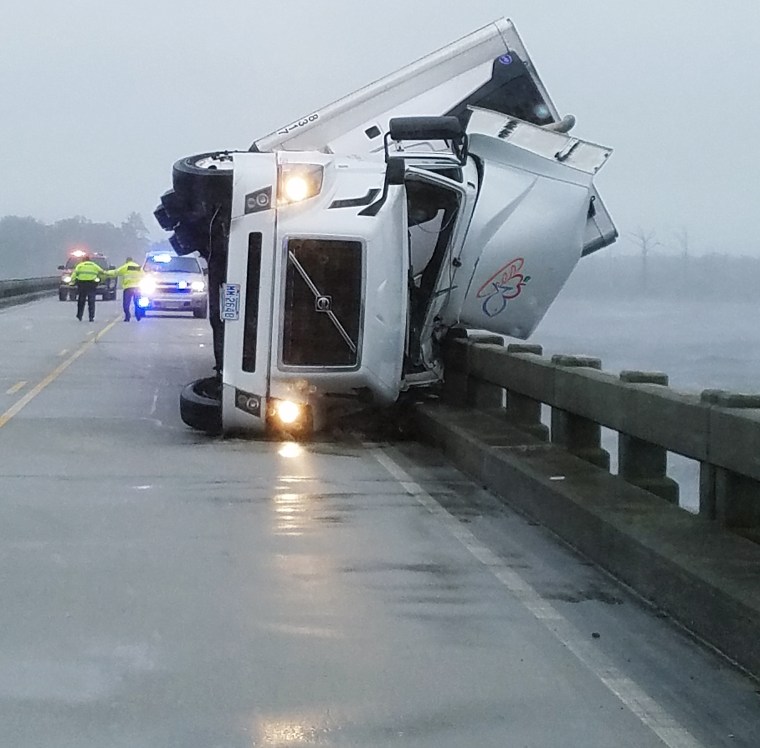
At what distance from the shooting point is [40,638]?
650cm

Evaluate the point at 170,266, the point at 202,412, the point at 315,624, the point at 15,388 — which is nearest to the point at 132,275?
the point at 170,266

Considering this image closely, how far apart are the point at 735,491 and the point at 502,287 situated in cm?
708

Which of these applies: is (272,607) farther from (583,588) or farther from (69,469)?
(69,469)

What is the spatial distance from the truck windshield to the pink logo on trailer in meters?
27.0

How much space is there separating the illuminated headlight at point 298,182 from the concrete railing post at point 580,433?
3.12 metres

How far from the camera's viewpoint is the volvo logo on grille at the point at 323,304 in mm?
12953

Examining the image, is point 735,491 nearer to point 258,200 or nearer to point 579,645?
point 579,645

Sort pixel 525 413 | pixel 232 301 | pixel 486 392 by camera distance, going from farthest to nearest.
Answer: pixel 486 392, pixel 232 301, pixel 525 413

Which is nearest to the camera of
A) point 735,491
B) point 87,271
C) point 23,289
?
point 735,491

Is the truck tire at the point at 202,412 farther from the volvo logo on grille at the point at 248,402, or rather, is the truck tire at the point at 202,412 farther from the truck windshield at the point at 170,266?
the truck windshield at the point at 170,266

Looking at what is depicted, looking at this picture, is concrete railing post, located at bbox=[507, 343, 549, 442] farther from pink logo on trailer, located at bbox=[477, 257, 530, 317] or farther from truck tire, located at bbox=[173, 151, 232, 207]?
truck tire, located at bbox=[173, 151, 232, 207]

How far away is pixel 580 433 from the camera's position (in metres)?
10.9

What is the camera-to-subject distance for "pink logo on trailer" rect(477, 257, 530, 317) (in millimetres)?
14336

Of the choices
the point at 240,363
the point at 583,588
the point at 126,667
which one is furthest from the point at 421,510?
the point at 126,667
